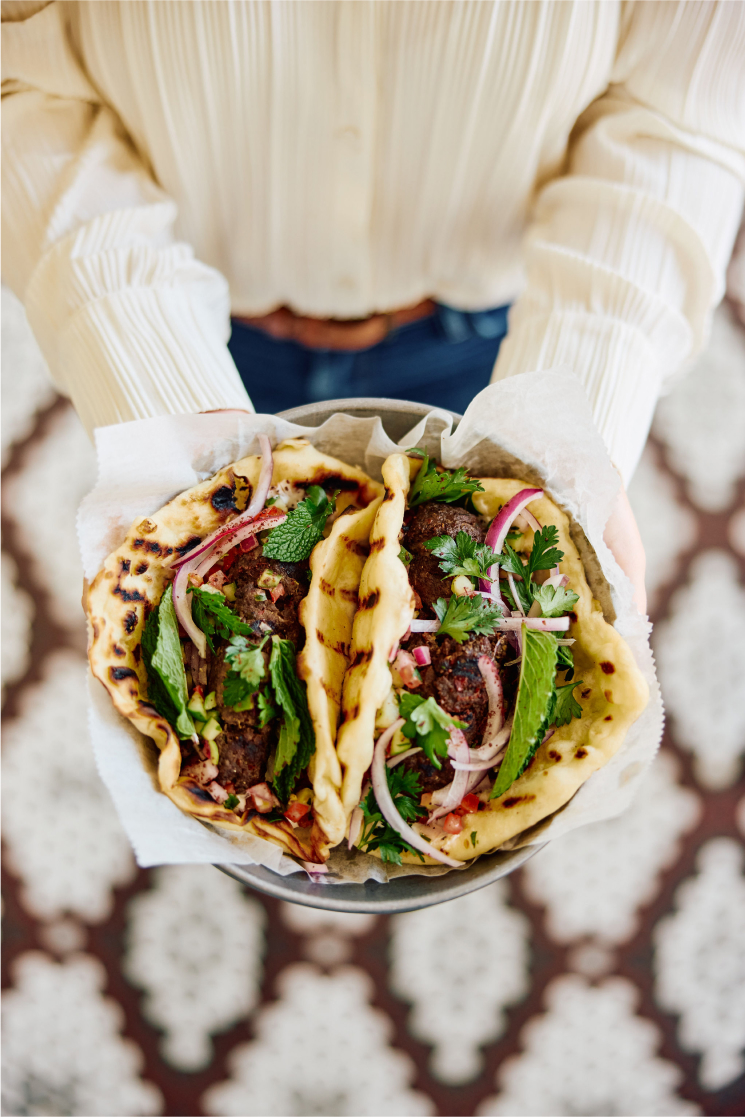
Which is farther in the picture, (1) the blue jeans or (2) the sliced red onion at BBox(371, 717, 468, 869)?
(1) the blue jeans

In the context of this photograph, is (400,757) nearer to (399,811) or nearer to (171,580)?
(399,811)

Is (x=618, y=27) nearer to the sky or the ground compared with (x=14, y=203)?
nearer to the sky

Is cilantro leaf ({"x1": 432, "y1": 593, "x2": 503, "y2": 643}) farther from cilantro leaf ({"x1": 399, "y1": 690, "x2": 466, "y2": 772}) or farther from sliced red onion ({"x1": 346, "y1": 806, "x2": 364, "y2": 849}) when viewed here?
sliced red onion ({"x1": 346, "y1": 806, "x2": 364, "y2": 849})

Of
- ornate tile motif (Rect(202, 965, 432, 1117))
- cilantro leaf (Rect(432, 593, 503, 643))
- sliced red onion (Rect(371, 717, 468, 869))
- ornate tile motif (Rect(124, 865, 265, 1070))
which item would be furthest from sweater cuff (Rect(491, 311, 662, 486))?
ornate tile motif (Rect(202, 965, 432, 1117))

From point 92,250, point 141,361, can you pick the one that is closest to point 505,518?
point 141,361

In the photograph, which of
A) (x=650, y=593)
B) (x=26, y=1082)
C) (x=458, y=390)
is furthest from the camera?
(x=650, y=593)

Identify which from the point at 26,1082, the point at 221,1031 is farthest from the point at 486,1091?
the point at 26,1082

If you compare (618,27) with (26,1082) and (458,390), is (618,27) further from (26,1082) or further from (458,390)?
(26,1082)
